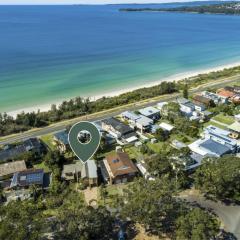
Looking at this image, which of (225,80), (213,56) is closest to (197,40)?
(213,56)

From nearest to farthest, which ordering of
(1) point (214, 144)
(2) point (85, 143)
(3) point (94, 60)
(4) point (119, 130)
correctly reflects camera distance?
(2) point (85, 143)
(1) point (214, 144)
(4) point (119, 130)
(3) point (94, 60)

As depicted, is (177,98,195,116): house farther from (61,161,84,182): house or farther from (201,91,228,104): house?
(61,161,84,182): house

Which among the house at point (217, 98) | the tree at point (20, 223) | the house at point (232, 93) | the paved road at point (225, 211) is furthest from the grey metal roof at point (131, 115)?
the tree at point (20, 223)

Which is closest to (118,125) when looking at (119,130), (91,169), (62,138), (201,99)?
(119,130)

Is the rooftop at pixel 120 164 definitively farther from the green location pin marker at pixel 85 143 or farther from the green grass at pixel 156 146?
the green location pin marker at pixel 85 143

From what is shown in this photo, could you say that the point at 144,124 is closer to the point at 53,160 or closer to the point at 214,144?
the point at 214,144

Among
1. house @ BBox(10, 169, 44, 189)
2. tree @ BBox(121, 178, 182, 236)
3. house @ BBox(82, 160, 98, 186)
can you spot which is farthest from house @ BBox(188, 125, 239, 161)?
house @ BBox(10, 169, 44, 189)
